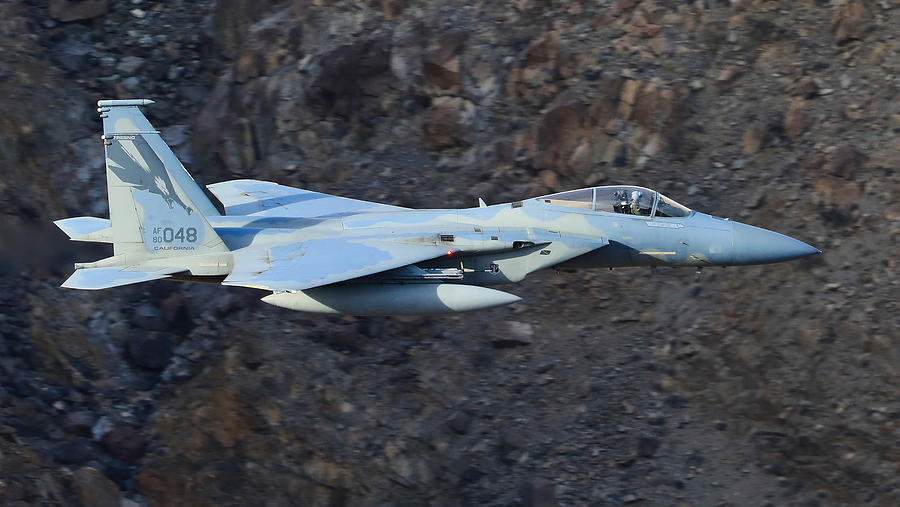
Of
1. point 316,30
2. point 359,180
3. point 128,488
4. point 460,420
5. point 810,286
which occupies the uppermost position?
point 316,30

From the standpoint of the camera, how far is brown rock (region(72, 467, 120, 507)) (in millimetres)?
22984

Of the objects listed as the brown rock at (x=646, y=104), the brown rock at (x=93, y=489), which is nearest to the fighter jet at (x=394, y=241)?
the brown rock at (x=93, y=489)

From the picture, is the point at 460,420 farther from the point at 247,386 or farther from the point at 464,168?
the point at 464,168

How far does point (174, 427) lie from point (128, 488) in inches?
62.7

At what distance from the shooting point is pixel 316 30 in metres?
31.8

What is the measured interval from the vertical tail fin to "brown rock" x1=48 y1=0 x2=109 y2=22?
46.9 feet

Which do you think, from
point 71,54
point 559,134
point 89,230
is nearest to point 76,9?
point 71,54

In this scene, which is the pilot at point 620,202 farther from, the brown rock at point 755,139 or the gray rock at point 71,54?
the gray rock at point 71,54

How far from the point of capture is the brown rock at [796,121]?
90.5 feet

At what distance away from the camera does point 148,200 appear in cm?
2136

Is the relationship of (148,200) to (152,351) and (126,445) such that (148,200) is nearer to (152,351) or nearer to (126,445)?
(152,351)

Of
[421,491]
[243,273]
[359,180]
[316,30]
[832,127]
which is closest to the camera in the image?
[243,273]

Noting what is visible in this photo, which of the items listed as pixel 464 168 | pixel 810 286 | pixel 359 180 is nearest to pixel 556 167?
pixel 464 168

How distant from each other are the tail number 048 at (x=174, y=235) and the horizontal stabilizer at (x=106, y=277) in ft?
2.27
